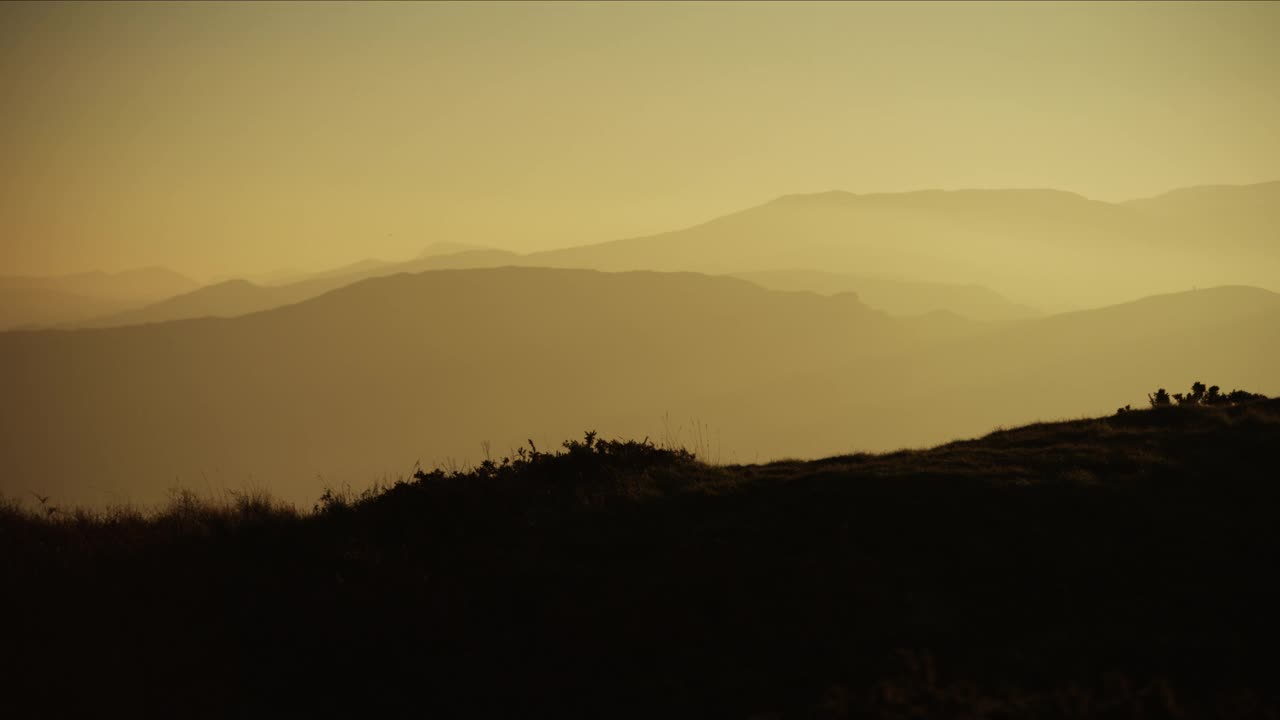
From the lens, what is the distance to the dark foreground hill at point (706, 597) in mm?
6996

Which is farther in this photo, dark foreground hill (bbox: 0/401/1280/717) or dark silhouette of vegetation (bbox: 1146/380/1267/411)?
dark silhouette of vegetation (bbox: 1146/380/1267/411)

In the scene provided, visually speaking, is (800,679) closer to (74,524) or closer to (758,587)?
(758,587)

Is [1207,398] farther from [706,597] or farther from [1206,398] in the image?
[706,597]

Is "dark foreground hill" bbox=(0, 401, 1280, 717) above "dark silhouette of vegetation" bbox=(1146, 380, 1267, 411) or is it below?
below

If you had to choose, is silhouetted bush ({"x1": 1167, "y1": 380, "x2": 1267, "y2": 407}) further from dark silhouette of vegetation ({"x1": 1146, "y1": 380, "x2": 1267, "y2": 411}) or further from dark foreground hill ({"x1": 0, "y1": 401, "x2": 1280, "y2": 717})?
dark foreground hill ({"x1": 0, "y1": 401, "x2": 1280, "y2": 717})

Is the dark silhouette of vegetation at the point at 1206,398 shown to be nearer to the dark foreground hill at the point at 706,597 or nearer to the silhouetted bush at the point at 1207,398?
the silhouetted bush at the point at 1207,398

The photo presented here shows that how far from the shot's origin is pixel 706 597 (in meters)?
8.81

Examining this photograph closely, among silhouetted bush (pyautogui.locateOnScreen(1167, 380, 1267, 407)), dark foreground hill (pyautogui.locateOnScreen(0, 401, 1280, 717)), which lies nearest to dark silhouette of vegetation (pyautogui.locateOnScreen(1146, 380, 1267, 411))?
silhouetted bush (pyautogui.locateOnScreen(1167, 380, 1267, 407))

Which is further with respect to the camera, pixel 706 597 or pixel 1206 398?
pixel 1206 398

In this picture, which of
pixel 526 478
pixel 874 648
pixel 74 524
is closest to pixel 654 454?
pixel 526 478

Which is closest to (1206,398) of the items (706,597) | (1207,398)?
(1207,398)

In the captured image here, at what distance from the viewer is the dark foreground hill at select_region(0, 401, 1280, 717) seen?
700 centimetres

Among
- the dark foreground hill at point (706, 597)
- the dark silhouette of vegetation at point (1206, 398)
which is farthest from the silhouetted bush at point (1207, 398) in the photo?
the dark foreground hill at point (706, 597)

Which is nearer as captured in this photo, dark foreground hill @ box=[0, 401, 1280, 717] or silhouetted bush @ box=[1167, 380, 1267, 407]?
dark foreground hill @ box=[0, 401, 1280, 717]
